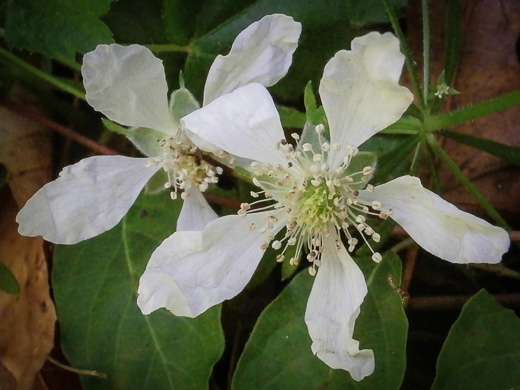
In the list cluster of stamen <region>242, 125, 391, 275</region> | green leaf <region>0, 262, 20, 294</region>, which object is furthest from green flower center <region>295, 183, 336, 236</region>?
green leaf <region>0, 262, 20, 294</region>

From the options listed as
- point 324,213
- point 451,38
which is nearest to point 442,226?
point 324,213

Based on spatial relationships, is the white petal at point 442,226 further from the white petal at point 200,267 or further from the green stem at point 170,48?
the green stem at point 170,48

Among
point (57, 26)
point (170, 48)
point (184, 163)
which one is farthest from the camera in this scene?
point (170, 48)

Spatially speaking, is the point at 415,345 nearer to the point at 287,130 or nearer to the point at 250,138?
the point at 287,130

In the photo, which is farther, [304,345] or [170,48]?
[170,48]

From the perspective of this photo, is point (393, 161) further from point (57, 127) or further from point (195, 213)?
point (57, 127)

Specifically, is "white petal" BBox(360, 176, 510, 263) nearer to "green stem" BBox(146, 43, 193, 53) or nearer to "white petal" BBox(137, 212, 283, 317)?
"white petal" BBox(137, 212, 283, 317)
